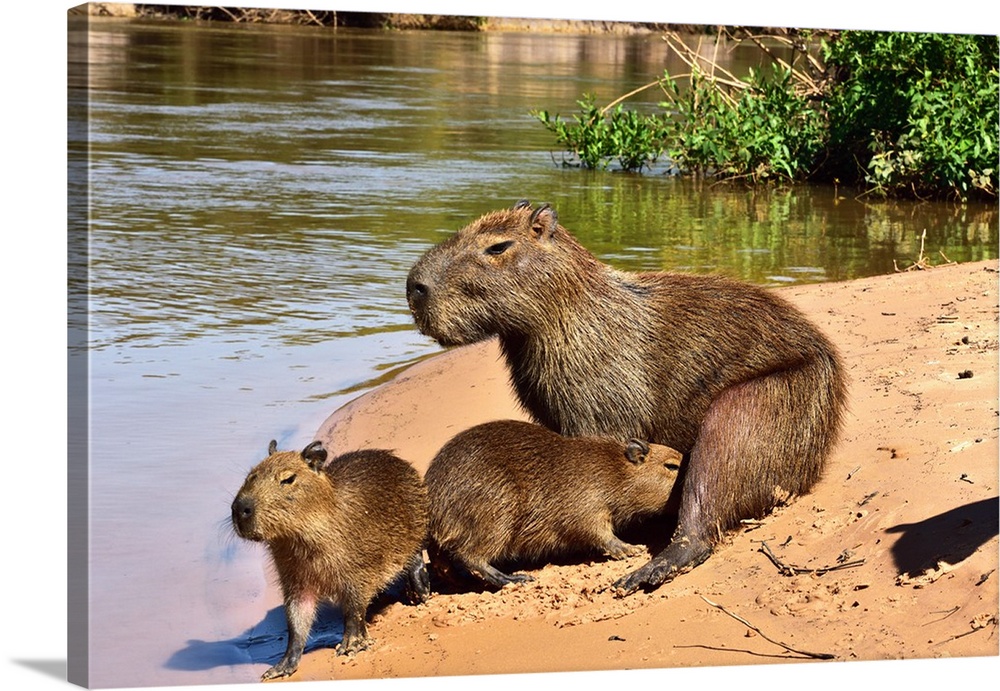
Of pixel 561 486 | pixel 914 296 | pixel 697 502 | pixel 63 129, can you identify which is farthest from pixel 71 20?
pixel 914 296

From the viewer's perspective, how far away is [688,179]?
32.4 feet

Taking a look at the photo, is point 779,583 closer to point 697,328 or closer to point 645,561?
point 645,561

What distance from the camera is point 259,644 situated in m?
5.21

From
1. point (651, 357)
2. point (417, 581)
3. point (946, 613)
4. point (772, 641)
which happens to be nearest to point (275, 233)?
point (651, 357)

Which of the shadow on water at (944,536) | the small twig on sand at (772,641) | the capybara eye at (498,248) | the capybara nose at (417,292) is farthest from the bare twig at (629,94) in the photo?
the small twig on sand at (772,641)

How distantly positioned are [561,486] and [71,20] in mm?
2332

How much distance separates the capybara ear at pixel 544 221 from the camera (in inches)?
220

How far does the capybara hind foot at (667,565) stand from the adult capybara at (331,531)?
2.43ft

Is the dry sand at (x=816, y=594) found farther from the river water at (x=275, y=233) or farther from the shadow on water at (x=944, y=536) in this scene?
the river water at (x=275, y=233)

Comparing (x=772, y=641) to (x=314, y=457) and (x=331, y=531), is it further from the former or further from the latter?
(x=314, y=457)

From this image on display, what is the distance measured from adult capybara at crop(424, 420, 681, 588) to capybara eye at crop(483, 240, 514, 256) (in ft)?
2.07

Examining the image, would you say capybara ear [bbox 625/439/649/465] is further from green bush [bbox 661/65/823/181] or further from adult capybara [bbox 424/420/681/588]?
green bush [bbox 661/65/823/181]

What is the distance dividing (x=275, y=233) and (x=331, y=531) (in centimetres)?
415

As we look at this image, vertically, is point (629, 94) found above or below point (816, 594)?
above
